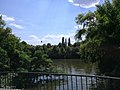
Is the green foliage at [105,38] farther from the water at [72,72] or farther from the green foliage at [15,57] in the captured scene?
the green foliage at [15,57]

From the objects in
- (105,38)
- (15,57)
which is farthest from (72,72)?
(105,38)

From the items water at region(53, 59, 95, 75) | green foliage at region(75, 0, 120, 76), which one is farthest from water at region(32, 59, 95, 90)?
green foliage at region(75, 0, 120, 76)

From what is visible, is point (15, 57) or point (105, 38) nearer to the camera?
point (105, 38)

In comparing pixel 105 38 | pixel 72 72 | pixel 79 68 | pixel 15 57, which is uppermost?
pixel 105 38

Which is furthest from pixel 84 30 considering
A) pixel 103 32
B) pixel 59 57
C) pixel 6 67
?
pixel 59 57

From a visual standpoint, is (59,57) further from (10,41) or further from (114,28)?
(114,28)

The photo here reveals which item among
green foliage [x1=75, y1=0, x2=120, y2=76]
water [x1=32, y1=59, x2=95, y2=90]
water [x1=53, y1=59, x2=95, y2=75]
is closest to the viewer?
water [x1=32, y1=59, x2=95, y2=90]

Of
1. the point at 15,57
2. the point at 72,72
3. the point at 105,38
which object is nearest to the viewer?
the point at 105,38

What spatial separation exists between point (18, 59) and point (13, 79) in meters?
29.3

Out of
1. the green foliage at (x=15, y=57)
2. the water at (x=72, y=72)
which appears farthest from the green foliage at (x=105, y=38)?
the green foliage at (x=15, y=57)

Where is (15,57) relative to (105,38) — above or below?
below

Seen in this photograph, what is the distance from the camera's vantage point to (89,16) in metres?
26.9

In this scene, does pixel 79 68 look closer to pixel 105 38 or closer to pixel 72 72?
pixel 72 72

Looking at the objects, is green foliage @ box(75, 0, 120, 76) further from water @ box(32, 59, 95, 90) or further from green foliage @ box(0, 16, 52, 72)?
green foliage @ box(0, 16, 52, 72)
